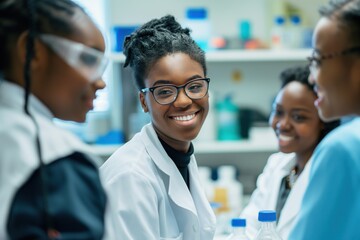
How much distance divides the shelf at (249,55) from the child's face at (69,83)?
65.5 inches

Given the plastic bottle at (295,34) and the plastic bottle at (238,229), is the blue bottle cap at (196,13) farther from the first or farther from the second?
the plastic bottle at (238,229)

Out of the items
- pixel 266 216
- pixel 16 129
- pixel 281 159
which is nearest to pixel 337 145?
pixel 266 216

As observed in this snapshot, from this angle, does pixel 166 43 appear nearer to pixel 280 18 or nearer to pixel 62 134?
pixel 62 134

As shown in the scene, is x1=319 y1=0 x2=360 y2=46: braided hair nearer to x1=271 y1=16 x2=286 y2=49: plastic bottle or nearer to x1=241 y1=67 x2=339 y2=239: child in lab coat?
x1=241 y1=67 x2=339 y2=239: child in lab coat

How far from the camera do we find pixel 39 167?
2.38ft

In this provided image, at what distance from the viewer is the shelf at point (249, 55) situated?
2516mm

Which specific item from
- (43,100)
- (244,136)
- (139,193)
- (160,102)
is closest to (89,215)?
(43,100)

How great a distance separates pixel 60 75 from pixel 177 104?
1.78ft

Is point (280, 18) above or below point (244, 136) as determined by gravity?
above

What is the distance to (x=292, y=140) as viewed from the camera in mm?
1750

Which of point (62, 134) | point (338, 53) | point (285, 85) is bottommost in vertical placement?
point (285, 85)

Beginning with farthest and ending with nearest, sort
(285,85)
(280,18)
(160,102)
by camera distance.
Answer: (280,18)
(285,85)
(160,102)

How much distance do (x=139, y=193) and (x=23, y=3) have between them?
572 mm

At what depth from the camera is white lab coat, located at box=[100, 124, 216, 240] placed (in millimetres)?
1188
